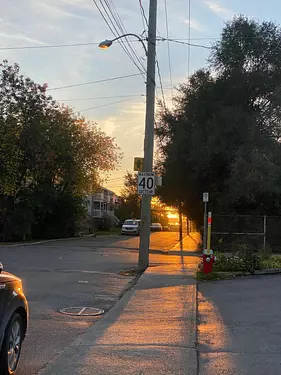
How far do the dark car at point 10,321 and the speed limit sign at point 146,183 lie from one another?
10002 mm

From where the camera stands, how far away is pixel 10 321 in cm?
477

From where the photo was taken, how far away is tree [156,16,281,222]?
73.7 feet

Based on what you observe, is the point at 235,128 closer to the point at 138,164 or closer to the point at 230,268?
the point at 138,164

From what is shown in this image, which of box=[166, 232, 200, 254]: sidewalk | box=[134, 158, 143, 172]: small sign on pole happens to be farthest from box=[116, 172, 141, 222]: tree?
box=[134, 158, 143, 172]: small sign on pole

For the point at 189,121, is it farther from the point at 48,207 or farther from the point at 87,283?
the point at 87,283

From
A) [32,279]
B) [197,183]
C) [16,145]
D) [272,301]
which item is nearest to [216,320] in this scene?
[272,301]

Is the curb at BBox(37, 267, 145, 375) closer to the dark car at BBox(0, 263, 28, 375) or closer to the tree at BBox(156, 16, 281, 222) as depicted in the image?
the dark car at BBox(0, 263, 28, 375)

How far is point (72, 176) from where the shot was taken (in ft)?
126

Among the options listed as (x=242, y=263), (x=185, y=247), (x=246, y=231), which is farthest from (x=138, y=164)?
(x=185, y=247)

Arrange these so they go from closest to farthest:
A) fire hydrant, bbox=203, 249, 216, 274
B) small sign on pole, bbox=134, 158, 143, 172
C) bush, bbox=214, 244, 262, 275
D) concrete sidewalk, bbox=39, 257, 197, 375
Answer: concrete sidewalk, bbox=39, 257, 197, 375 < fire hydrant, bbox=203, 249, 216, 274 < bush, bbox=214, 244, 262, 275 < small sign on pole, bbox=134, 158, 143, 172

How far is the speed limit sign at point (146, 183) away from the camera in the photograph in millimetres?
15081

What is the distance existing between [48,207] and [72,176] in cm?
474

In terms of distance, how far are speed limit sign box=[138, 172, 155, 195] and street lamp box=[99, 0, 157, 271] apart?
46cm

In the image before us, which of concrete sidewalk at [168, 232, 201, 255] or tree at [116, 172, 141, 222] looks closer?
concrete sidewalk at [168, 232, 201, 255]
